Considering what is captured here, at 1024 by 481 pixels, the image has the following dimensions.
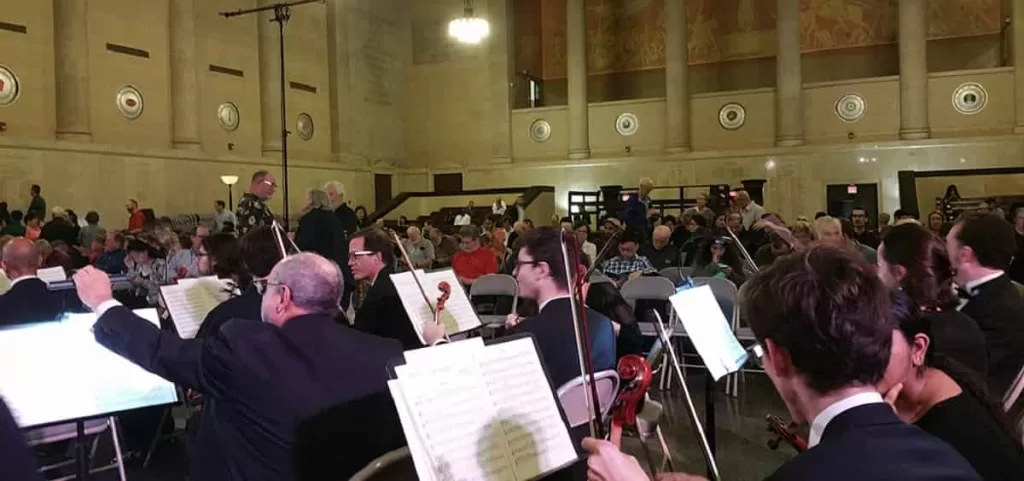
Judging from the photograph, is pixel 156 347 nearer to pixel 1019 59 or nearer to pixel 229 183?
pixel 229 183

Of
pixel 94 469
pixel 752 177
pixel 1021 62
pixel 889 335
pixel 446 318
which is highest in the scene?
pixel 1021 62

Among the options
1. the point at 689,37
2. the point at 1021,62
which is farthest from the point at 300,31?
the point at 1021,62

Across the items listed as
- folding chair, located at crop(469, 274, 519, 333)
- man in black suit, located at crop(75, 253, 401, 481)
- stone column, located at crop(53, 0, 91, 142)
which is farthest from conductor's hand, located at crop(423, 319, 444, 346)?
stone column, located at crop(53, 0, 91, 142)

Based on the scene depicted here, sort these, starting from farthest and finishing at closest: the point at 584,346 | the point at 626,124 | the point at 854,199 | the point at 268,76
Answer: the point at 626,124 → the point at 268,76 → the point at 854,199 → the point at 584,346

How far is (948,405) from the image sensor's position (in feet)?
6.82

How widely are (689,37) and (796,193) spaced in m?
6.65

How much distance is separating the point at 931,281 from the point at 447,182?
70.3 feet

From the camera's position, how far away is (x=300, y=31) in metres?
21.2

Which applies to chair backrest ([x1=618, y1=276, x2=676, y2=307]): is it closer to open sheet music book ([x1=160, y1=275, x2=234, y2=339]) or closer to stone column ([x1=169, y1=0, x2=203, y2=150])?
open sheet music book ([x1=160, y1=275, x2=234, y2=339])

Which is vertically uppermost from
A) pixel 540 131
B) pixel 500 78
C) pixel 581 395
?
pixel 500 78

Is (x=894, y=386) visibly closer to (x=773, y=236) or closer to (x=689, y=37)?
(x=773, y=236)

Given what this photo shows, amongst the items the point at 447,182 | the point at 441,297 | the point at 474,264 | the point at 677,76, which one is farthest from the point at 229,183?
the point at 441,297

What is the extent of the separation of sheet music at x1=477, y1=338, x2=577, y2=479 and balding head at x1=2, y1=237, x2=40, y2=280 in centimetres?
492

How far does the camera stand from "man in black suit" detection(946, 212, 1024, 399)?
3.39 metres
